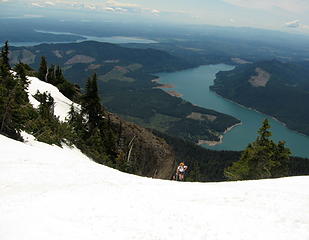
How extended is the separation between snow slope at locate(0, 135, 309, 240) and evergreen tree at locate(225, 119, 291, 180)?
21.4 meters

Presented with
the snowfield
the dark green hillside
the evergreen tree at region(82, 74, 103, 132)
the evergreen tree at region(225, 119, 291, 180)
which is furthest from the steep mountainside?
the dark green hillside

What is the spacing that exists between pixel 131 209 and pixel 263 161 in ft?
99.3

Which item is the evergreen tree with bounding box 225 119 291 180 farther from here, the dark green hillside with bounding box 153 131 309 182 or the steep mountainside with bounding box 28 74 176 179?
the dark green hillside with bounding box 153 131 309 182

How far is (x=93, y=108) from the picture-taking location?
36.2 meters

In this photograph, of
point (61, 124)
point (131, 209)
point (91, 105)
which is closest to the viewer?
point (131, 209)

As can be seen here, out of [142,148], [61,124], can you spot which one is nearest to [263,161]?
[142,148]

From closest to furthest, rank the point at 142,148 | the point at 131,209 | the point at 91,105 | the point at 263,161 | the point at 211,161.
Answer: the point at 131,209 → the point at 263,161 → the point at 91,105 → the point at 142,148 → the point at 211,161

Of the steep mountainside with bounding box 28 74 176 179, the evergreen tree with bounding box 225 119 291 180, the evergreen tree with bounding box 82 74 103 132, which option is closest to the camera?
the evergreen tree with bounding box 225 119 291 180

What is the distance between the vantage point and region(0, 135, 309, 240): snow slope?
8164 mm

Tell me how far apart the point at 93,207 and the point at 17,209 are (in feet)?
8.22

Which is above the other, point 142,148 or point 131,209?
point 131,209

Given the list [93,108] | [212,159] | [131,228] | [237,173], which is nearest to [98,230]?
[131,228]

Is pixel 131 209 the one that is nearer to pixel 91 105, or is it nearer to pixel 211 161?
pixel 91 105

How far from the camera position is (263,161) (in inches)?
1417
